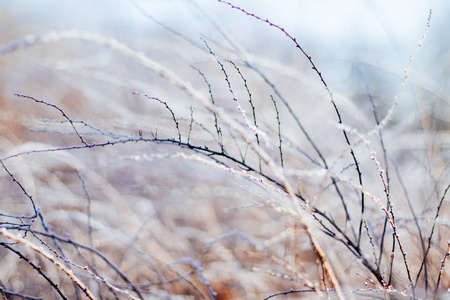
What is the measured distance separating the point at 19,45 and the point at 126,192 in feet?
4.70

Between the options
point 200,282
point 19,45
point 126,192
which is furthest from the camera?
point 126,192

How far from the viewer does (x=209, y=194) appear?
1414 millimetres

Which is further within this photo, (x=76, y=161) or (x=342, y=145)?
(x=342, y=145)

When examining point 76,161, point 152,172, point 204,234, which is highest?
point 152,172

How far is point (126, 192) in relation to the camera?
166 cm

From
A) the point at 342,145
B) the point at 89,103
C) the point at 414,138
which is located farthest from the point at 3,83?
the point at 414,138

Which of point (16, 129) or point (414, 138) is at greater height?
point (16, 129)

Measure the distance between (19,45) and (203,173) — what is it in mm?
1400

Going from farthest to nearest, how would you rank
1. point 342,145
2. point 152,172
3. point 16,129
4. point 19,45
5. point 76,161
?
point 342,145 → point 16,129 → point 152,172 → point 76,161 → point 19,45

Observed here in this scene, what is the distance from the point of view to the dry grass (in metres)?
0.62

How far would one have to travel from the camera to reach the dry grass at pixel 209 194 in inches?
24.4

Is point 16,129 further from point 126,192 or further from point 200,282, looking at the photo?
point 200,282

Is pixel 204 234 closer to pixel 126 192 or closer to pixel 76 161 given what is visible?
pixel 126 192

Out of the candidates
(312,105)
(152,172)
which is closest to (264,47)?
(312,105)
